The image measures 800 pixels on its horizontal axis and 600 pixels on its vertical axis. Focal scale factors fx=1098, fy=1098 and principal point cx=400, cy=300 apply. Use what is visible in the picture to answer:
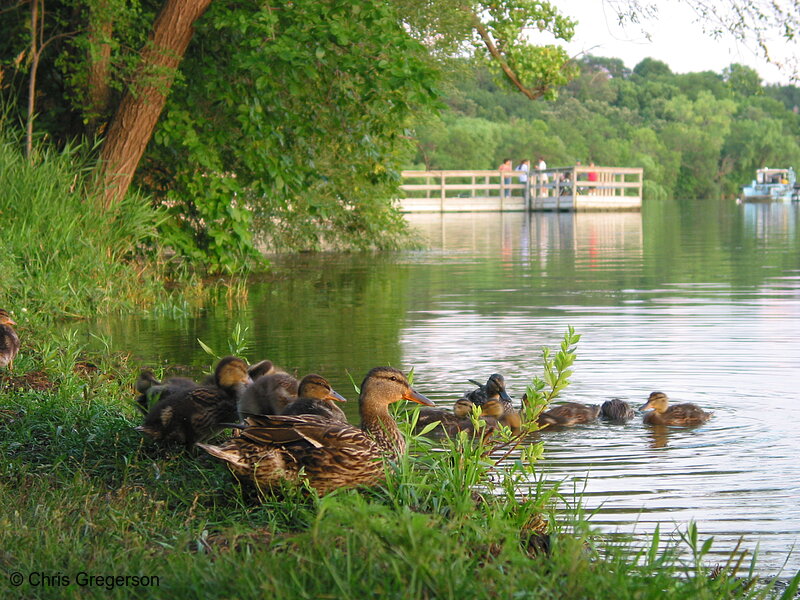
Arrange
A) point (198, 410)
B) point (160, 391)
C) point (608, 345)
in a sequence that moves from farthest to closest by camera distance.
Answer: point (608, 345)
point (160, 391)
point (198, 410)

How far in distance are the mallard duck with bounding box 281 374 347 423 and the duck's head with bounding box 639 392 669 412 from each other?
122 inches

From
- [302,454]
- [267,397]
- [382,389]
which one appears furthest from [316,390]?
[302,454]

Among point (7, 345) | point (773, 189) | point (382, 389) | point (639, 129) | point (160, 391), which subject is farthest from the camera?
point (639, 129)

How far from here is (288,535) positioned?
14.2 feet

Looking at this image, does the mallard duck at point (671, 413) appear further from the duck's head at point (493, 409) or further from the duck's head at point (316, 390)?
the duck's head at point (316, 390)

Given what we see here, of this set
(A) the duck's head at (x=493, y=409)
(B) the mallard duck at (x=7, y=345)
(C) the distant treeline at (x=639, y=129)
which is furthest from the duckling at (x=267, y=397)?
(C) the distant treeline at (x=639, y=129)

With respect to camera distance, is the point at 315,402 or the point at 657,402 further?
the point at 657,402

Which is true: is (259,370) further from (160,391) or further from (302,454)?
(302,454)

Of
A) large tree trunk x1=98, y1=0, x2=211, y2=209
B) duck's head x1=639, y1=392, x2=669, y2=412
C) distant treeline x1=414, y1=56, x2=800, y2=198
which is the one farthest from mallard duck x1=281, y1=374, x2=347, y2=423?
distant treeline x1=414, y1=56, x2=800, y2=198

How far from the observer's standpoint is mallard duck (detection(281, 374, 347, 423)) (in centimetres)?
553

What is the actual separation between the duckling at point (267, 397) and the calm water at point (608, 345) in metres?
1.62

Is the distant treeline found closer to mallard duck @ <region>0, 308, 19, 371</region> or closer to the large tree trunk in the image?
the large tree trunk

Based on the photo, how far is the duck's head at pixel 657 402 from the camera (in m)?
8.16

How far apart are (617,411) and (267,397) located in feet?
10.9
